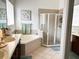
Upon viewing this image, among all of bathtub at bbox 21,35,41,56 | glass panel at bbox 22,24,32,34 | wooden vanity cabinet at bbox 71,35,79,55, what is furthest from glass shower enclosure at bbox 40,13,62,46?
wooden vanity cabinet at bbox 71,35,79,55

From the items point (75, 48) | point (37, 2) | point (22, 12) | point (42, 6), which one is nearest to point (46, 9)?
point (42, 6)

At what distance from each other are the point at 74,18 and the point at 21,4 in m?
4.76

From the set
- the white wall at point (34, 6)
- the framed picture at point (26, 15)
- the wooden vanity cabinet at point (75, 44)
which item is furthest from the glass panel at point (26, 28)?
the wooden vanity cabinet at point (75, 44)

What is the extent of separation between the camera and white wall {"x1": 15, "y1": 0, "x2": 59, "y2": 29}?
6.11m

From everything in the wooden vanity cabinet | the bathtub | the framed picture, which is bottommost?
the bathtub

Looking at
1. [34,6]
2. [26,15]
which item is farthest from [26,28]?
[34,6]

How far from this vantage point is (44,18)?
588cm

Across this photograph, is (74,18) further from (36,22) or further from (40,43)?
(36,22)

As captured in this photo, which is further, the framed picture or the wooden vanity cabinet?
the framed picture

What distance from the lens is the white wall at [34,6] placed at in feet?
20.0

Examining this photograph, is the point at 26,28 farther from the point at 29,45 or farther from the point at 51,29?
the point at 29,45

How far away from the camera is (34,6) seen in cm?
619

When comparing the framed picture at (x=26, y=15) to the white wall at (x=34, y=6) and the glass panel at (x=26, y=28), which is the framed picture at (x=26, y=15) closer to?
the white wall at (x=34, y=6)

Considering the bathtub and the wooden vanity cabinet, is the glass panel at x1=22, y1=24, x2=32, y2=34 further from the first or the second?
the wooden vanity cabinet
